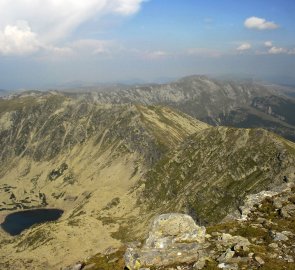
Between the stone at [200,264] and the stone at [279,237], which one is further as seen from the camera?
the stone at [279,237]

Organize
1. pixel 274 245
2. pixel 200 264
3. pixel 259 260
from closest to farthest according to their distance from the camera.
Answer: pixel 259 260 < pixel 200 264 < pixel 274 245

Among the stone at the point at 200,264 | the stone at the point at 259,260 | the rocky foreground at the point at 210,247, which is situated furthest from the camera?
the rocky foreground at the point at 210,247

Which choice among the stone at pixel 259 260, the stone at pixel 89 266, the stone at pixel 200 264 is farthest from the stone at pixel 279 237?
the stone at pixel 89 266

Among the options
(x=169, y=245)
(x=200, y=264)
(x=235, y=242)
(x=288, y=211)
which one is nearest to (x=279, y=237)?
(x=235, y=242)

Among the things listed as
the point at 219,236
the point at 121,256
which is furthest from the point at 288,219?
the point at 121,256

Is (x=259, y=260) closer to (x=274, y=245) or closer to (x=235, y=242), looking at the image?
(x=274, y=245)

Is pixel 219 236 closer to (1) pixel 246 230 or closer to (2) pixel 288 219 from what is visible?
(1) pixel 246 230

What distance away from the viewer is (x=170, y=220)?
4084 cm

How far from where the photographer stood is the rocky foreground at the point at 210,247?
3462 cm

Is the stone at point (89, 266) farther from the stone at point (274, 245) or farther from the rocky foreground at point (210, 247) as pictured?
the stone at point (274, 245)

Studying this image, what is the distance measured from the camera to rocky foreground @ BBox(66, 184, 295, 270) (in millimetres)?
34625

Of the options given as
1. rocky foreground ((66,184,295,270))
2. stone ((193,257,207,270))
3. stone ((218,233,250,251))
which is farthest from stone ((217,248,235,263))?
stone ((193,257,207,270))

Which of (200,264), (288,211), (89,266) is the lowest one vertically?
(89,266)

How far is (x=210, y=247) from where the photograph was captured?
38094mm
